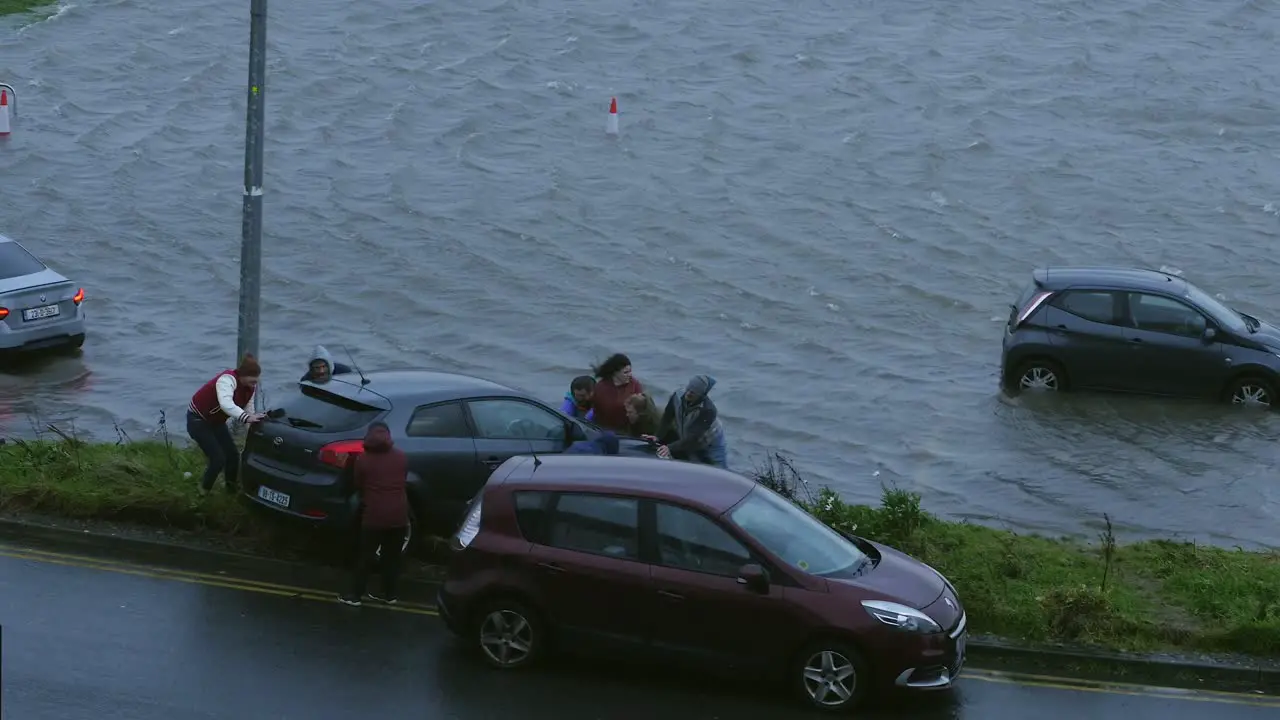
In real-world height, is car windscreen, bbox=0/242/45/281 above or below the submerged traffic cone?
below

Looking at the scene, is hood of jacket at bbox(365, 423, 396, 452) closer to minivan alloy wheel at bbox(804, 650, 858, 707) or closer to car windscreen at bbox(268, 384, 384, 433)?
car windscreen at bbox(268, 384, 384, 433)

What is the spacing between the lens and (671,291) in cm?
2742

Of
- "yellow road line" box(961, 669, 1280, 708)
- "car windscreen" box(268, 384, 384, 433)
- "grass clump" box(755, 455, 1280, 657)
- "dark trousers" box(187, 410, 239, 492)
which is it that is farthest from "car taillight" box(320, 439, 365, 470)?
"yellow road line" box(961, 669, 1280, 708)

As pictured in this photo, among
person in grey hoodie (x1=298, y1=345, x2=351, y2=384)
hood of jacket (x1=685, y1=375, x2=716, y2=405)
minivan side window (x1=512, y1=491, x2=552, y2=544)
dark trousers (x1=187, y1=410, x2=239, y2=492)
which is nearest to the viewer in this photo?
minivan side window (x1=512, y1=491, x2=552, y2=544)

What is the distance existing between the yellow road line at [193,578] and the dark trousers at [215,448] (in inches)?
44.9

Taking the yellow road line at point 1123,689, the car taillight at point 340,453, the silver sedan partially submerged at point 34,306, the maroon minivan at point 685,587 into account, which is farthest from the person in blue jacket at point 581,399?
the silver sedan partially submerged at point 34,306

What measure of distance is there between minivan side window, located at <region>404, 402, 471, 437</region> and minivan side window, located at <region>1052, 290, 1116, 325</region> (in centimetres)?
1143

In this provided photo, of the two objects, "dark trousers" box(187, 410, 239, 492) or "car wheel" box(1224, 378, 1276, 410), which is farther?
"car wheel" box(1224, 378, 1276, 410)

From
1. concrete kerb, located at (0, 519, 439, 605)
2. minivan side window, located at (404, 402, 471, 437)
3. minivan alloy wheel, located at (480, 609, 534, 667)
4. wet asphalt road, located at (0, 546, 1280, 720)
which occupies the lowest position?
wet asphalt road, located at (0, 546, 1280, 720)

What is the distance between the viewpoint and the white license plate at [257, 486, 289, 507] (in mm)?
12617

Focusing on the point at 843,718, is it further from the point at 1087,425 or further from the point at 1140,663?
the point at 1087,425

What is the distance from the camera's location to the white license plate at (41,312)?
71.6ft

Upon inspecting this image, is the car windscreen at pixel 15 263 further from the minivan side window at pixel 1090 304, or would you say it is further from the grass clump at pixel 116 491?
the minivan side window at pixel 1090 304

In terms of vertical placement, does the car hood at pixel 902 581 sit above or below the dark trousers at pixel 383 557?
above
